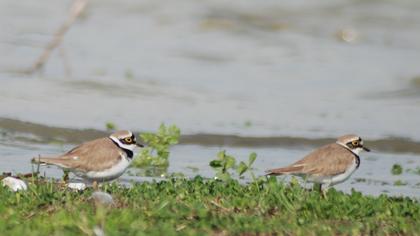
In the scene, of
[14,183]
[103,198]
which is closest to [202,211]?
[103,198]

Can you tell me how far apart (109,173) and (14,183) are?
122 centimetres

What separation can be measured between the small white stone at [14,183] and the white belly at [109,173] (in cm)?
103

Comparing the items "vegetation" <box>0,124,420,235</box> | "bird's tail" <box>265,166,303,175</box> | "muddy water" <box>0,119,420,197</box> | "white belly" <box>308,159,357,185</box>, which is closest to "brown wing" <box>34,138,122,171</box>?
"vegetation" <box>0,124,420,235</box>

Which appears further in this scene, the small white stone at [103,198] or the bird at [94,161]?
the bird at [94,161]

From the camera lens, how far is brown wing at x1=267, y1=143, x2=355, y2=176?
9.90 metres

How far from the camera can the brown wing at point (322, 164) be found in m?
9.90

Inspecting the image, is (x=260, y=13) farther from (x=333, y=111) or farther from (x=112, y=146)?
(x=112, y=146)

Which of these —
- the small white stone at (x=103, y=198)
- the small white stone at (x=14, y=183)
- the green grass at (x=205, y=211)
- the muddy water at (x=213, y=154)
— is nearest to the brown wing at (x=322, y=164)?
the muddy water at (x=213, y=154)

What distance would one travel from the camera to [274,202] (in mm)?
8086

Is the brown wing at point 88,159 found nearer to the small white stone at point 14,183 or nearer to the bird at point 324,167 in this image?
the small white stone at point 14,183

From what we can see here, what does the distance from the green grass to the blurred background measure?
2.59 meters

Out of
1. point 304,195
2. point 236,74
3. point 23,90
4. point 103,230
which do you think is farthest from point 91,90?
point 103,230

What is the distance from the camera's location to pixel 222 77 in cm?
1641

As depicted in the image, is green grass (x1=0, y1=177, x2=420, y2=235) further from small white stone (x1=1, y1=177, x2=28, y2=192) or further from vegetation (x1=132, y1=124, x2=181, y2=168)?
vegetation (x1=132, y1=124, x2=181, y2=168)
